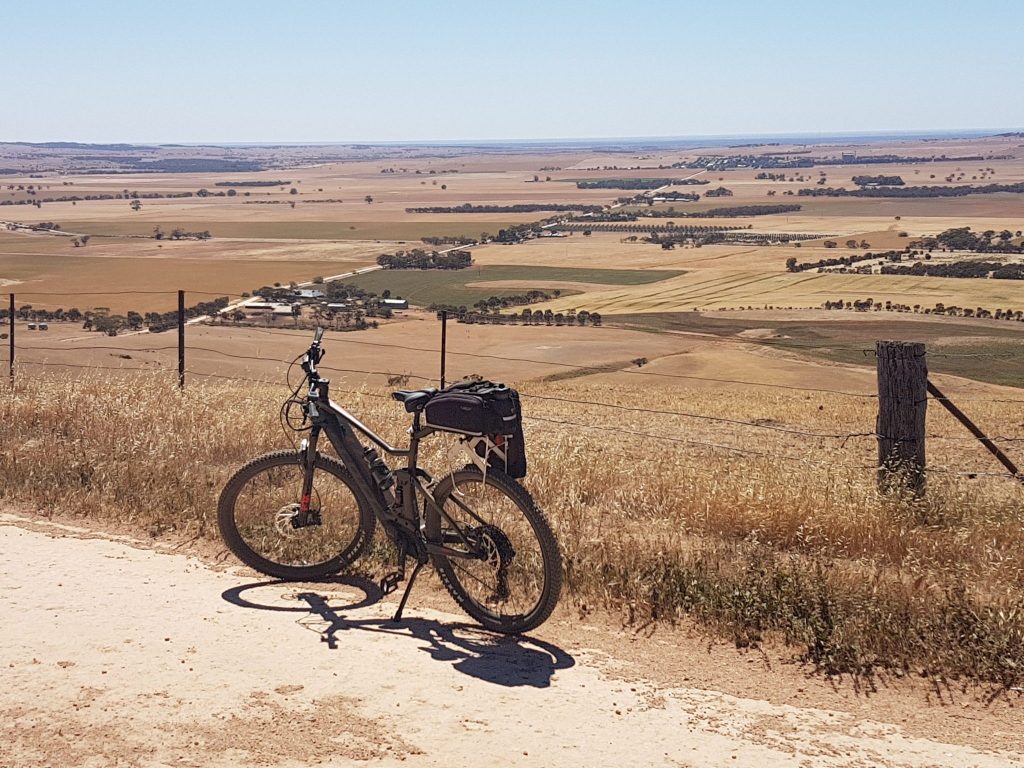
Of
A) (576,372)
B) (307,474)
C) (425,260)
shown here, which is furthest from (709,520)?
(425,260)

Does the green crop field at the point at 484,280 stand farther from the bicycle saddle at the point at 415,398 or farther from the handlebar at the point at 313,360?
the bicycle saddle at the point at 415,398

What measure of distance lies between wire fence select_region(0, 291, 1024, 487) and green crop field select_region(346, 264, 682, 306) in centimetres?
1953

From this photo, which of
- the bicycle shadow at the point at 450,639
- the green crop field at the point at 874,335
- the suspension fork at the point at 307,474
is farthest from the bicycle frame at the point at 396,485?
the green crop field at the point at 874,335

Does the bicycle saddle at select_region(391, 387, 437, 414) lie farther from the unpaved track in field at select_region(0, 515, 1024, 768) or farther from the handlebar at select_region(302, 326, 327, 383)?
the unpaved track in field at select_region(0, 515, 1024, 768)

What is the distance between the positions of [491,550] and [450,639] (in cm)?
55

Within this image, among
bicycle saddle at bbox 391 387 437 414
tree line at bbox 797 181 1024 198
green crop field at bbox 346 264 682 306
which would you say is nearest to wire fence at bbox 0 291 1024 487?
bicycle saddle at bbox 391 387 437 414

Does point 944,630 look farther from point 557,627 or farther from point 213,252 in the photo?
point 213,252

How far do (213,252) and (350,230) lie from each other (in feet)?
106

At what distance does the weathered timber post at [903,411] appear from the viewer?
7871 mm

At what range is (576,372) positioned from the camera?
3784 cm

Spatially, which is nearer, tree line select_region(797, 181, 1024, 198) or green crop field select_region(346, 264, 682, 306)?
green crop field select_region(346, 264, 682, 306)

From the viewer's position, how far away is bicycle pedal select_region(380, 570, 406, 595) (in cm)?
635

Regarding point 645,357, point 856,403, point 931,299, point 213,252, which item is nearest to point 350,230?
point 213,252

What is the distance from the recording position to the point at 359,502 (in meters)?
6.52
